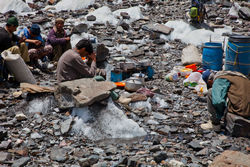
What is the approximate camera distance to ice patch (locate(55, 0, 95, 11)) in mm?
11664

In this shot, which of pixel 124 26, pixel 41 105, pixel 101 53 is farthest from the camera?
pixel 124 26

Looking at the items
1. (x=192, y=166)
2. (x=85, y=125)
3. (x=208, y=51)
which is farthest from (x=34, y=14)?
(x=192, y=166)

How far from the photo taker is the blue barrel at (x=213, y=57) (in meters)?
7.02

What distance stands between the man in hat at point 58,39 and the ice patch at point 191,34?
3.57 metres

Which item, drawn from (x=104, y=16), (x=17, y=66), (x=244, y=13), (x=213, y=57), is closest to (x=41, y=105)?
Answer: (x=17, y=66)

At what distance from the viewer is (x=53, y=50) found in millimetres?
7203

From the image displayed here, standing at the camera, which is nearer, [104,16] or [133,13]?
[104,16]

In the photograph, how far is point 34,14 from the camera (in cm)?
1106

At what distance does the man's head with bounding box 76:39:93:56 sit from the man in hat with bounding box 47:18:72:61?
2001mm

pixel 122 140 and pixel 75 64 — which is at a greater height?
pixel 75 64

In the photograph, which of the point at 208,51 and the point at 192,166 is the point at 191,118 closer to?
the point at 192,166

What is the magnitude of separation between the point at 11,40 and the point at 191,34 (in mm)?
5521

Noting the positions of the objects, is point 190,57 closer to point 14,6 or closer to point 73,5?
point 73,5

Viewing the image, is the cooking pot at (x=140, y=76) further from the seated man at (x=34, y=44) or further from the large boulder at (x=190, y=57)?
the seated man at (x=34, y=44)
